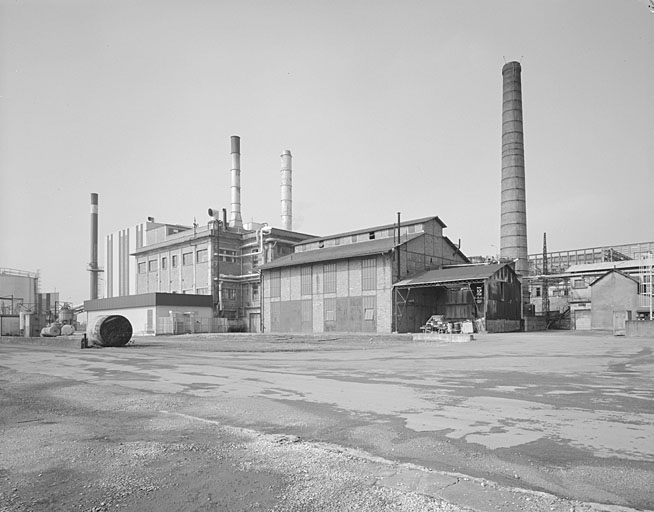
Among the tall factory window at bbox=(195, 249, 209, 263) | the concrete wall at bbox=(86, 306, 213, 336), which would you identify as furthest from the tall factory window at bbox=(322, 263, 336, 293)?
the tall factory window at bbox=(195, 249, 209, 263)

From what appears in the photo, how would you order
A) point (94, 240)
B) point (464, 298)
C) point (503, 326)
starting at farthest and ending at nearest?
point (94, 240) → point (464, 298) → point (503, 326)

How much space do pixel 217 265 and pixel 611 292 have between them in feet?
131

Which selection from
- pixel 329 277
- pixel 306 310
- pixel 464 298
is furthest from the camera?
pixel 306 310

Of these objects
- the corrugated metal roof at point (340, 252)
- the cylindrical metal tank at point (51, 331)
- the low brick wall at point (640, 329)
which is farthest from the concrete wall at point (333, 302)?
the cylindrical metal tank at point (51, 331)

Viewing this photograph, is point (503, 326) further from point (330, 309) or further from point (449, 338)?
point (330, 309)

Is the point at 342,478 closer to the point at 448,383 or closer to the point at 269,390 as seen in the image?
the point at 269,390

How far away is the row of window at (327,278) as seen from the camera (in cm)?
4272

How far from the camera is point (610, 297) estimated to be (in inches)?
1893

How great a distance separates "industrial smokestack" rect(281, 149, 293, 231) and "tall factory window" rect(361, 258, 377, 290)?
81.6 ft

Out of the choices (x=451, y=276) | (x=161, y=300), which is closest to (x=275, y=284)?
(x=161, y=300)

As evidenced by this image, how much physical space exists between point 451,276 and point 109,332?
2436cm

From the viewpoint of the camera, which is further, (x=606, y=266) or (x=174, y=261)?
(x=174, y=261)

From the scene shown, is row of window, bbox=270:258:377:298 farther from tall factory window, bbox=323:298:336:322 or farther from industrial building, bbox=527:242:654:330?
industrial building, bbox=527:242:654:330

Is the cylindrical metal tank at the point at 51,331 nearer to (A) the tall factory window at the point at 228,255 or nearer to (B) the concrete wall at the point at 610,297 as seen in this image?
(A) the tall factory window at the point at 228,255
